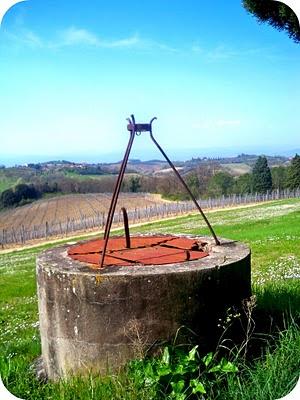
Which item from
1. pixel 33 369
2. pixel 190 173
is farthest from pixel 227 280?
pixel 190 173

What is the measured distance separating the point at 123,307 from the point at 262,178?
2915 inches

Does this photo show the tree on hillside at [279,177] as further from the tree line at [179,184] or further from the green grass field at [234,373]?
the green grass field at [234,373]

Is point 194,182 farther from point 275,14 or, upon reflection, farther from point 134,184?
point 275,14

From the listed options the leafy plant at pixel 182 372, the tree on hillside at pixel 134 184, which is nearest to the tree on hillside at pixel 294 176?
the tree on hillside at pixel 134 184

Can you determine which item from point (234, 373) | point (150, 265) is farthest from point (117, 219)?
point (234, 373)

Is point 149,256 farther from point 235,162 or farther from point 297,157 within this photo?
point 235,162

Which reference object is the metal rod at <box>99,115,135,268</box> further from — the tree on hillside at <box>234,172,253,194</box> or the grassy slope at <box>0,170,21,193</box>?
the grassy slope at <box>0,170,21,193</box>

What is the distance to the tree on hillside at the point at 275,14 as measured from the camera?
1155cm

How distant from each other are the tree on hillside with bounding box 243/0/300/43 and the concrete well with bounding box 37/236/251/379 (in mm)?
7935

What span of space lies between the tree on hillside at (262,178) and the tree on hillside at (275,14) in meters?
63.9

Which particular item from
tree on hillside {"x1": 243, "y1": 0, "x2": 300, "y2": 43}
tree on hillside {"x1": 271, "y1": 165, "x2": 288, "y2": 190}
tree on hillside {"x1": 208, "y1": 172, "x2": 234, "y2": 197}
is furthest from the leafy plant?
tree on hillside {"x1": 208, "y1": 172, "x2": 234, "y2": 197}

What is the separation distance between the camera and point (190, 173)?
86125 millimetres

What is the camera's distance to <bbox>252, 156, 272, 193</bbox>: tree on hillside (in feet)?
248

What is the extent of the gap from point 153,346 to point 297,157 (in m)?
63.3
